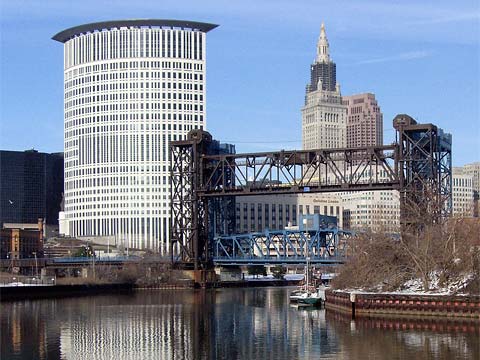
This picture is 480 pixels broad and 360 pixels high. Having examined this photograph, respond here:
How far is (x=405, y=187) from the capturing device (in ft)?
471

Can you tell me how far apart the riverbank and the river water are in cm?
203

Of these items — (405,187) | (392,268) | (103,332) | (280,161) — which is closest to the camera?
(103,332)

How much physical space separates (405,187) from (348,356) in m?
83.4

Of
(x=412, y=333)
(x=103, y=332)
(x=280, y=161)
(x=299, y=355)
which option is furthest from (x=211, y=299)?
(x=299, y=355)

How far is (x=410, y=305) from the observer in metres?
88.2

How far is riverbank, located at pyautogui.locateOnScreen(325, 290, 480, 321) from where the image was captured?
274 ft

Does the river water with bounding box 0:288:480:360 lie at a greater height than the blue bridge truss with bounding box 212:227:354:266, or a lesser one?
lesser

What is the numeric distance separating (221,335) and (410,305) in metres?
19.4

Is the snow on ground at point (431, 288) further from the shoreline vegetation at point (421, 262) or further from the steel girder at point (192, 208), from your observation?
the steel girder at point (192, 208)

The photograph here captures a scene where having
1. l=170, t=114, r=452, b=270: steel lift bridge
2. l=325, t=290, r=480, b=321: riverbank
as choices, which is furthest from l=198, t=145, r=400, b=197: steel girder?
l=325, t=290, r=480, b=321: riverbank

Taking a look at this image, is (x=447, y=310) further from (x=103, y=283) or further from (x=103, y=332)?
(x=103, y=283)

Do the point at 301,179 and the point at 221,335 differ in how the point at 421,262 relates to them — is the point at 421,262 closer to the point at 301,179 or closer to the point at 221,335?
the point at 221,335

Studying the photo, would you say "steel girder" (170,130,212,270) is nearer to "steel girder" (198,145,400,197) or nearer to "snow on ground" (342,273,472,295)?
"steel girder" (198,145,400,197)

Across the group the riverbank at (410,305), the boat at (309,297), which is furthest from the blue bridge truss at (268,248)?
the riverbank at (410,305)
